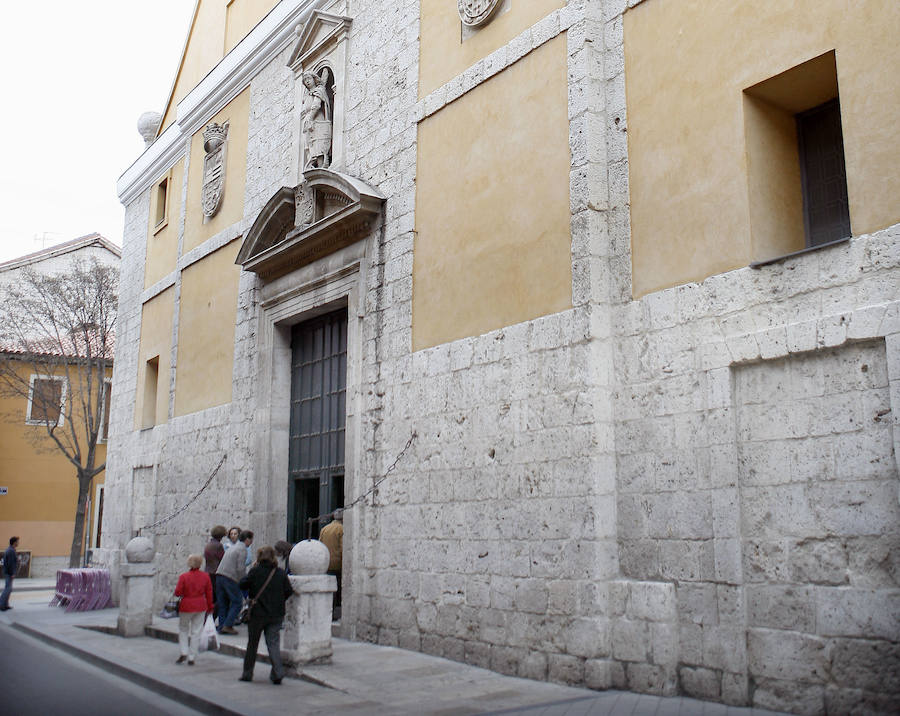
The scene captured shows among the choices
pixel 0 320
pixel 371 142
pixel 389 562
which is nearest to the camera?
pixel 389 562

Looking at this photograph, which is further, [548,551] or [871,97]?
[548,551]

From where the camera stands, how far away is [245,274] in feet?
47.2

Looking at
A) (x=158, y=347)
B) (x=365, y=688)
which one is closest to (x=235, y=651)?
(x=365, y=688)

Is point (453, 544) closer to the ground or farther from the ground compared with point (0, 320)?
closer to the ground

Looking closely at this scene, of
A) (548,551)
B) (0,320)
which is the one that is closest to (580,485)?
(548,551)

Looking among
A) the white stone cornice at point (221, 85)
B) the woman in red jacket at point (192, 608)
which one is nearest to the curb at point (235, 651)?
the woman in red jacket at point (192, 608)

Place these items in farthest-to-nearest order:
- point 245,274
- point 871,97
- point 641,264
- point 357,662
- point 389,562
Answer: point 245,274 → point 389,562 → point 357,662 → point 641,264 → point 871,97

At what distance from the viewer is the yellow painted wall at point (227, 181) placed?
1520cm

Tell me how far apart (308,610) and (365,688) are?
4.00 ft

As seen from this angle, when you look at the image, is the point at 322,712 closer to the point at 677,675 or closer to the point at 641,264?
the point at 677,675

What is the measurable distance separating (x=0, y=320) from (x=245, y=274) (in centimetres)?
1418

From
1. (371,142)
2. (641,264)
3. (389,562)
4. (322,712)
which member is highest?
(371,142)

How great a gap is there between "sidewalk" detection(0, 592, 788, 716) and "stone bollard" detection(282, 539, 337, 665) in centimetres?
16

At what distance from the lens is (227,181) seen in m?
15.6
